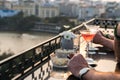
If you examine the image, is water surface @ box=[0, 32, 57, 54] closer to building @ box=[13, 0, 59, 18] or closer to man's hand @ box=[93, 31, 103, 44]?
building @ box=[13, 0, 59, 18]

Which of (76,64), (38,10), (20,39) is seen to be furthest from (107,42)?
(38,10)

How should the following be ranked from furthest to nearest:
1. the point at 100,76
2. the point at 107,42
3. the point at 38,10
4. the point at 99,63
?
the point at 38,10 → the point at 107,42 → the point at 99,63 → the point at 100,76

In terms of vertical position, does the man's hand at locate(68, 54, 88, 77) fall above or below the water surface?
above

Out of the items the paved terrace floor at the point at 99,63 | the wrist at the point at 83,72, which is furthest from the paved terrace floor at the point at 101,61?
the wrist at the point at 83,72

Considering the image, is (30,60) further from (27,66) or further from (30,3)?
(30,3)

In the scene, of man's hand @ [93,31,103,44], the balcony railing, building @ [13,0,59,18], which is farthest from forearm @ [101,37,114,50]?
building @ [13,0,59,18]

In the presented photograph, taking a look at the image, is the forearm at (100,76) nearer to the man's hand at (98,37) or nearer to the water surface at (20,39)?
the man's hand at (98,37)

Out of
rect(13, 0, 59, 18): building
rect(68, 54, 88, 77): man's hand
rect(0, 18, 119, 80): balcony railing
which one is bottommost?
rect(13, 0, 59, 18): building

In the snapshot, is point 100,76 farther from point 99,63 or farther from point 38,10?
point 38,10

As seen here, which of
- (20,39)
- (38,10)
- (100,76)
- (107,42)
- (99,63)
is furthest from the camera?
(38,10)

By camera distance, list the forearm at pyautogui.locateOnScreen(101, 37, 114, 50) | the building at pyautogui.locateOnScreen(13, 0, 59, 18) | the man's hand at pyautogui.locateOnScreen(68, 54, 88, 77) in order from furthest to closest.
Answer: the building at pyautogui.locateOnScreen(13, 0, 59, 18)
the forearm at pyautogui.locateOnScreen(101, 37, 114, 50)
the man's hand at pyautogui.locateOnScreen(68, 54, 88, 77)
